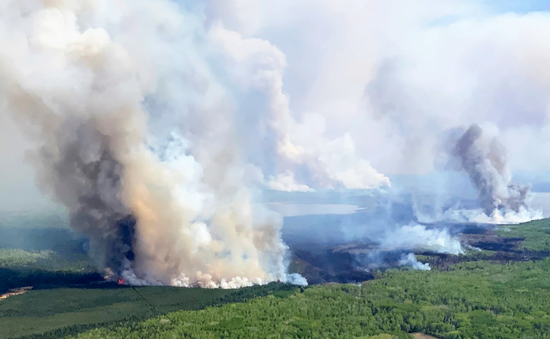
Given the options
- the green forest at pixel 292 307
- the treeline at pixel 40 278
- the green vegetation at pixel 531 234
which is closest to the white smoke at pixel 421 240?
the green vegetation at pixel 531 234

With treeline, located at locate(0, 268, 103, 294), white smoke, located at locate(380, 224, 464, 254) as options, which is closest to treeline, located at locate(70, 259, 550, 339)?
treeline, located at locate(0, 268, 103, 294)

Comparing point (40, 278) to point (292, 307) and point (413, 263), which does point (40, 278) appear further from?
point (413, 263)

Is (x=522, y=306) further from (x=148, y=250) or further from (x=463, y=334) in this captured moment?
(x=148, y=250)

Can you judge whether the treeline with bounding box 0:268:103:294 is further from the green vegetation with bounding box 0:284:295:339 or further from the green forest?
the green vegetation with bounding box 0:284:295:339

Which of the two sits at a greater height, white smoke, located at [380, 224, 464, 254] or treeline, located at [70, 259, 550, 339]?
white smoke, located at [380, 224, 464, 254]

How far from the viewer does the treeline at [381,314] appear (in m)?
80.1

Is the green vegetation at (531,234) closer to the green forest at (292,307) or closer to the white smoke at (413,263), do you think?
the green forest at (292,307)

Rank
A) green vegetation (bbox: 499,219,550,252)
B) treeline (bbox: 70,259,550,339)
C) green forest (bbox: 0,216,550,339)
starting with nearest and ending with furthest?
1. treeline (bbox: 70,259,550,339)
2. green forest (bbox: 0,216,550,339)
3. green vegetation (bbox: 499,219,550,252)

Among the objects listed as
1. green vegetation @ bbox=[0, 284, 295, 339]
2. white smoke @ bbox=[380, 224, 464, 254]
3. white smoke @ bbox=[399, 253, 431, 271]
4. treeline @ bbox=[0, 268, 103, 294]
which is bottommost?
green vegetation @ bbox=[0, 284, 295, 339]

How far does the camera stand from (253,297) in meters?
100

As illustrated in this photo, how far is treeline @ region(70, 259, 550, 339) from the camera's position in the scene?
8006cm

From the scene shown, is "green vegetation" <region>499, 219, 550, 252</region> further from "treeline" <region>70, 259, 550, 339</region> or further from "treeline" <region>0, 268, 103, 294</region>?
"treeline" <region>0, 268, 103, 294</region>

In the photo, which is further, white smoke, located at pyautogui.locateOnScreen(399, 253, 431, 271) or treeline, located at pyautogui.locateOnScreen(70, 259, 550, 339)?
white smoke, located at pyautogui.locateOnScreen(399, 253, 431, 271)

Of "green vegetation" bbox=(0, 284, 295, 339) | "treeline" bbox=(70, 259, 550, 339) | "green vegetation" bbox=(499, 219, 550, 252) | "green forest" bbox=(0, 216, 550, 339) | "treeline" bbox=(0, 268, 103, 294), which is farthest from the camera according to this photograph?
"green vegetation" bbox=(499, 219, 550, 252)
